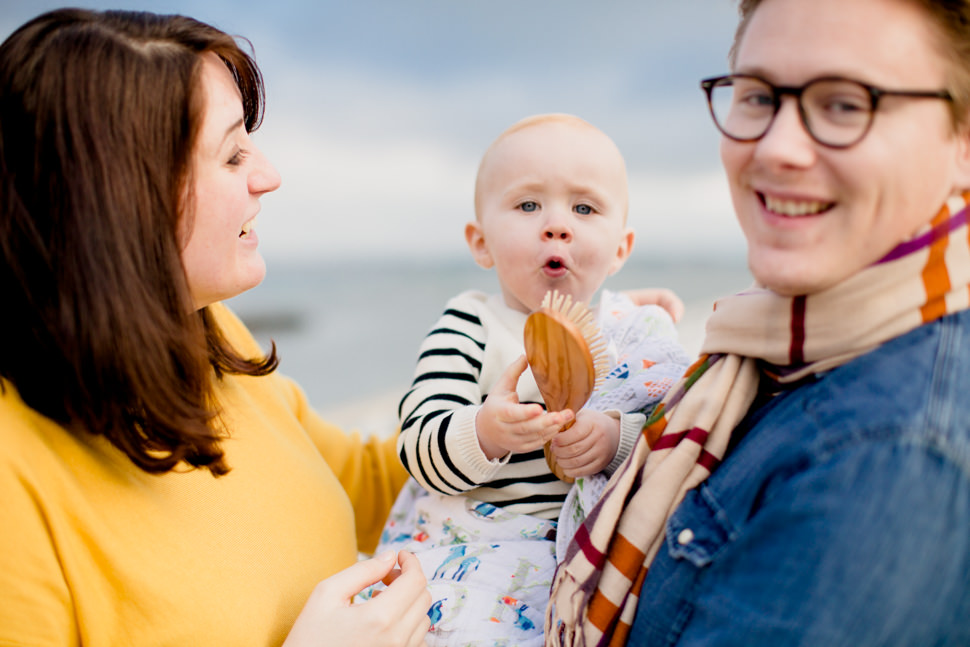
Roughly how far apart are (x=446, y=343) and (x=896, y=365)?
3.59 ft

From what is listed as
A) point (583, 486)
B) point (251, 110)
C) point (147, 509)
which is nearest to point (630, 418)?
point (583, 486)

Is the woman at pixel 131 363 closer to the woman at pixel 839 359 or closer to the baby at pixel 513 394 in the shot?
the baby at pixel 513 394

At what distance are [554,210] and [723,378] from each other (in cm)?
71

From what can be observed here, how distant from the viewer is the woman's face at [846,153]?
87 cm

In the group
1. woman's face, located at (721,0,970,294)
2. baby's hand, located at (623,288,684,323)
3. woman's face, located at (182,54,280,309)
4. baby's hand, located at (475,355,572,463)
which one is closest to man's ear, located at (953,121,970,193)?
woman's face, located at (721,0,970,294)

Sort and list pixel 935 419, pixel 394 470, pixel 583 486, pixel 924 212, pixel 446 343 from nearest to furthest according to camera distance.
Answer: pixel 935 419, pixel 924 212, pixel 583 486, pixel 446 343, pixel 394 470

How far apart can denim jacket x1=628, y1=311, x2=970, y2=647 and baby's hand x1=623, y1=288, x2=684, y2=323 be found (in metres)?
1.08

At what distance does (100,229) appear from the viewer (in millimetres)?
1131

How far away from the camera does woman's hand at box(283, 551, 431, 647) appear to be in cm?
122

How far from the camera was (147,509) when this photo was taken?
1.22 m

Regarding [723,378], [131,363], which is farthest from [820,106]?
[131,363]

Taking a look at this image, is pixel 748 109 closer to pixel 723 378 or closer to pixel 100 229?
pixel 723 378

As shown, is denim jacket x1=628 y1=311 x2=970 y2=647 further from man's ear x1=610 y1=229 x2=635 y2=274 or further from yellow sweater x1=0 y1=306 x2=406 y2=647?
man's ear x1=610 y1=229 x2=635 y2=274

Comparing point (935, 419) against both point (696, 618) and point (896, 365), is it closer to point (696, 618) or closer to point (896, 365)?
point (896, 365)
